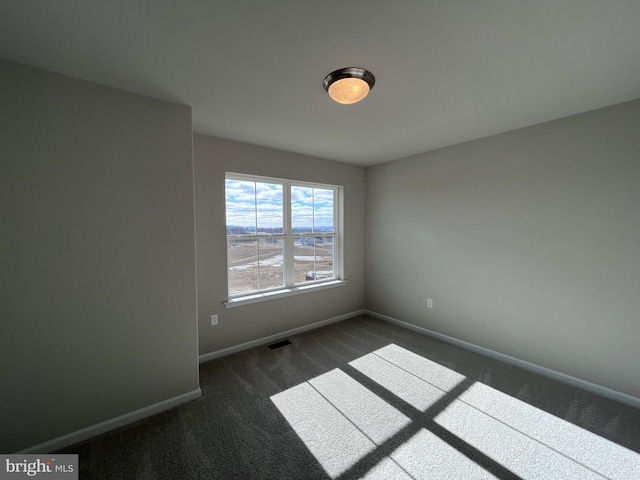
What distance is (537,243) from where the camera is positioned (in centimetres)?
255

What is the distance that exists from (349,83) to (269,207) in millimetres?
2002

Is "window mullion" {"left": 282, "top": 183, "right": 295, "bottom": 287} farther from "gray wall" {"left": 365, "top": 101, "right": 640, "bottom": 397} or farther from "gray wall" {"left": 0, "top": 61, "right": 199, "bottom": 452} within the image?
"gray wall" {"left": 365, "top": 101, "right": 640, "bottom": 397}

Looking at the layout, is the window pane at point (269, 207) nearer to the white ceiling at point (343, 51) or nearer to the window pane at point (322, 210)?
the window pane at point (322, 210)

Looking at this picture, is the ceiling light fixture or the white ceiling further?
the ceiling light fixture

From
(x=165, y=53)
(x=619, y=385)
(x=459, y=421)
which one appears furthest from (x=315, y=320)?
(x=165, y=53)

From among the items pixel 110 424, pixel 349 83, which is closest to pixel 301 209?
pixel 349 83

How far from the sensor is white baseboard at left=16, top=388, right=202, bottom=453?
166 cm

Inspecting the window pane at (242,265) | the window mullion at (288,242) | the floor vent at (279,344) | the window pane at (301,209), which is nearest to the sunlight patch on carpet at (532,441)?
the floor vent at (279,344)

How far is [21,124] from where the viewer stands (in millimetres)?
1548

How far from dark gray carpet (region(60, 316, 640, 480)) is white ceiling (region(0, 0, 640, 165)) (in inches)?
95.7

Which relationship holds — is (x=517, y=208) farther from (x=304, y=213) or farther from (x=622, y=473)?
(x=304, y=213)

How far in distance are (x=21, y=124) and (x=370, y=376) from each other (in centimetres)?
321

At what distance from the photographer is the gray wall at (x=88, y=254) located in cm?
155

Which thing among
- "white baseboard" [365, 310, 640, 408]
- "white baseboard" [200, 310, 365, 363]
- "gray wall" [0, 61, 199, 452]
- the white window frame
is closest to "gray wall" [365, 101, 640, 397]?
"white baseboard" [365, 310, 640, 408]
